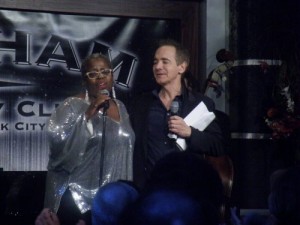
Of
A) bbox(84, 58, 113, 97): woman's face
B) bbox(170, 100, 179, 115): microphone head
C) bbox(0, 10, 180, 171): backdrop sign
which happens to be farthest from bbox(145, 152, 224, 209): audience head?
bbox(0, 10, 180, 171): backdrop sign

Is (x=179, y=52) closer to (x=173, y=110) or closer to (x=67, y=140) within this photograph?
(x=173, y=110)

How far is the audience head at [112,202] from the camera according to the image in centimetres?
175

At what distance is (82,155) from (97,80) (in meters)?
0.49

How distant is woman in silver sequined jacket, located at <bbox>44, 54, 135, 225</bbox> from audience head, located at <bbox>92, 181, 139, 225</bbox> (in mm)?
1781

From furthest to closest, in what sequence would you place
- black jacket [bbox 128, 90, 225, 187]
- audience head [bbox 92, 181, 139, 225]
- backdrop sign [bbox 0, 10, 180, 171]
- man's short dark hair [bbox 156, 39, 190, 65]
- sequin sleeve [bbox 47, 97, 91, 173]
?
backdrop sign [bbox 0, 10, 180, 171], man's short dark hair [bbox 156, 39, 190, 65], black jacket [bbox 128, 90, 225, 187], sequin sleeve [bbox 47, 97, 91, 173], audience head [bbox 92, 181, 139, 225]

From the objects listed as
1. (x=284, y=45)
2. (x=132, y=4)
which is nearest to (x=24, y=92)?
(x=132, y=4)

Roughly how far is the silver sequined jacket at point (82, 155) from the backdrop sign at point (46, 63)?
1.54 meters

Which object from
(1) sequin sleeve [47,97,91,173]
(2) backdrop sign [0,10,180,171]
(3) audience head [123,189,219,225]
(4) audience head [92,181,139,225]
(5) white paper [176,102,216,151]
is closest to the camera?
(3) audience head [123,189,219,225]

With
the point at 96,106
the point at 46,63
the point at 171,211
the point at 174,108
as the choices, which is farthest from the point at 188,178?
the point at 46,63

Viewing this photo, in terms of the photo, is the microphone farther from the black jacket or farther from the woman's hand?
the woman's hand

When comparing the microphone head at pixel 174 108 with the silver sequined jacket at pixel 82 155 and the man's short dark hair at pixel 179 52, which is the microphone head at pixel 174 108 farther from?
the man's short dark hair at pixel 179 52

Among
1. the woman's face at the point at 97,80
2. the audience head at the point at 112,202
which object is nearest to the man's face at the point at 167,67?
the woman's face at the point at 97,80

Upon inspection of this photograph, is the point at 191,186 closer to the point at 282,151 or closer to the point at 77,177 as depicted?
the point at 77,177

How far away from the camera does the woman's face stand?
376cm
